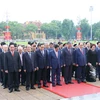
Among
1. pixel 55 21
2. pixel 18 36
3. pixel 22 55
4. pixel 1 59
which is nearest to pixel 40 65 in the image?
pixel 22 55

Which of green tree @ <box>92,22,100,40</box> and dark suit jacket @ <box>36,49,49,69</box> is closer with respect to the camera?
dark suit jacket @ <box>36,49,49,69</box>

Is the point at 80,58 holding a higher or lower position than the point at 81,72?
higher

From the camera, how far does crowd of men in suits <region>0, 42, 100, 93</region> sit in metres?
6.48

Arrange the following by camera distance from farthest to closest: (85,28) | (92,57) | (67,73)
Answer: (85,28)
(92,57)
(67,73)

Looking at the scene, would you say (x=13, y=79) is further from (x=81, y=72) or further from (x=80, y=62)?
(x=81, y=72)

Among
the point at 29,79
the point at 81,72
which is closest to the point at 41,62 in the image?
the point at 29,79

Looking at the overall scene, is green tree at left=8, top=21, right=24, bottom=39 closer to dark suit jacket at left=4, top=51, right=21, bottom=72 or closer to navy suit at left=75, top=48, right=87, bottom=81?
navy suit at left=75, top=48, right=87, bottom=81

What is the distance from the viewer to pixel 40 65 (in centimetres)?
696

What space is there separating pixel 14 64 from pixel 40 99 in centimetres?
149

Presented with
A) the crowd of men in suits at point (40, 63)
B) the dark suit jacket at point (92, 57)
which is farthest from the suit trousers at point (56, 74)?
the dark suit jacket at point (92, 57)

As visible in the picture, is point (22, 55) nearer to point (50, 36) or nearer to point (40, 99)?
point (40, 99)

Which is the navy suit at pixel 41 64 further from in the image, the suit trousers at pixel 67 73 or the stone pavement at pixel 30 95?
the suit trousers at pixel 67 73

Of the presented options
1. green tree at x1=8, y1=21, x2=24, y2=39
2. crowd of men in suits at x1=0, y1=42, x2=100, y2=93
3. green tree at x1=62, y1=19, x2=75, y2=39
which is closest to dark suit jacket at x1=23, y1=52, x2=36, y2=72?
crowd of men in suits at x1=0, y1=42, x2=100, y2=93

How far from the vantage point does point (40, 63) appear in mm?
6973
